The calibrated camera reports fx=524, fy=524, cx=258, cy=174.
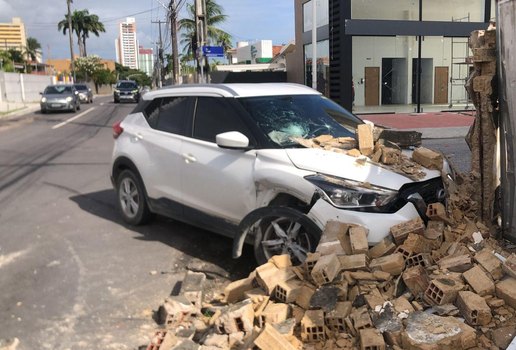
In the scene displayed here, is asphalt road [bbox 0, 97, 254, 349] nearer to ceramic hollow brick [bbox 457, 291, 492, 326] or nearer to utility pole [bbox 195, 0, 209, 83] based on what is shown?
ceramic hollow brick [bbox 457, 291, 492, 326]

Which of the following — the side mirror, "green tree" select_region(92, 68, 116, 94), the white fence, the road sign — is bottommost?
the side mirror

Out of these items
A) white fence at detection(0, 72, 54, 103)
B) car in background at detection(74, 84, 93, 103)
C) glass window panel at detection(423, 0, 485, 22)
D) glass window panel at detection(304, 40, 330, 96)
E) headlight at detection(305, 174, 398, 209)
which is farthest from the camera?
car in background at detection(74, 84, 93, 103)

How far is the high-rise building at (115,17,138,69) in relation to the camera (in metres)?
99.4

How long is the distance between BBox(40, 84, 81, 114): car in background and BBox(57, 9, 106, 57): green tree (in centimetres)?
6357

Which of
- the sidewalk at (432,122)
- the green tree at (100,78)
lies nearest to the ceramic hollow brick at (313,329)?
the sidewalk at (432,122)

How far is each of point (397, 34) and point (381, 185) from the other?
66.2 ft

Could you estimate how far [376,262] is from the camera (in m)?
3.90

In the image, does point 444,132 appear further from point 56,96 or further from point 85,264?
point 56,96

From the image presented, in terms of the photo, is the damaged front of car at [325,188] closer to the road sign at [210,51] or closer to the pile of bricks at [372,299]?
the pile of bricks at [372,299]

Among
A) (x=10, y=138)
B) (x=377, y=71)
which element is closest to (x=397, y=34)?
(x=377, y=71)

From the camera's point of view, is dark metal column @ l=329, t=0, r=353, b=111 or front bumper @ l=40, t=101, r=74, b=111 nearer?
dark metal column @ l=329, t=0, r=353, b=111

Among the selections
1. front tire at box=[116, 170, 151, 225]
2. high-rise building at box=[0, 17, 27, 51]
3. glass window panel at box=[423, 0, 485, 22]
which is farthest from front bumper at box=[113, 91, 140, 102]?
high-rise building at box=[0, 17, 27, 51]

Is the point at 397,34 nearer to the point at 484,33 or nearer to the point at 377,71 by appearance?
the point at 377,71

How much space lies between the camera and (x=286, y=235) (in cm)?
448
